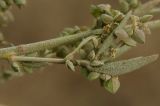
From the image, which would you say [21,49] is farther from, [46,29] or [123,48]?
[46,29]

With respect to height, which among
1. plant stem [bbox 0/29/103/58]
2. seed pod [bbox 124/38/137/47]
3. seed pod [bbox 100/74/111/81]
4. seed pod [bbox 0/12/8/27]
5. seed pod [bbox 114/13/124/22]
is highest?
seed pod [bbox 0/12/8/27]

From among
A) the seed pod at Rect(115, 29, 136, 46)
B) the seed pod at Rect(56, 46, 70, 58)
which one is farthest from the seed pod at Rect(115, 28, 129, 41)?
the seed pod at Rect(56, 46, 70, 58)

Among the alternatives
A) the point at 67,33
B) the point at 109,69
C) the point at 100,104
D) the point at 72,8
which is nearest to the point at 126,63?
the point at 109,69

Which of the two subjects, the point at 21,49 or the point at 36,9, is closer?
the point at 21,49

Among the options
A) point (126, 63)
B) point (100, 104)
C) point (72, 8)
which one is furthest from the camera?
point (72, 8)

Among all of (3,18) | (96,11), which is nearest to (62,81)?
(3,18)

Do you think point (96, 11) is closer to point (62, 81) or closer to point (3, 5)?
point (3, 5)

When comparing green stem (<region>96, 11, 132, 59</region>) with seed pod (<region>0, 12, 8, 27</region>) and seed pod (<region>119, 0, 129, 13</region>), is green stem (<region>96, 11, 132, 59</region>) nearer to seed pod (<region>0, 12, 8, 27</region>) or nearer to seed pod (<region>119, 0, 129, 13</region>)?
seed pod (<region>119, 0, 129, 13</region>)
